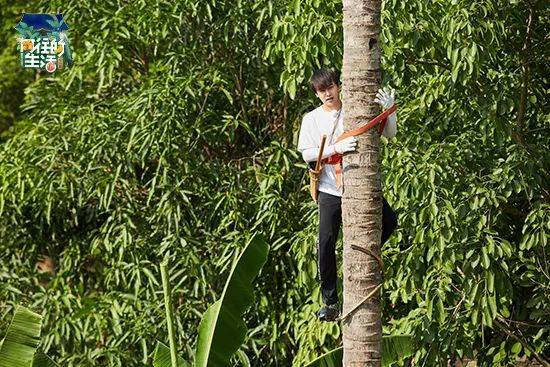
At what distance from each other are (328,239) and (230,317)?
2.78ft

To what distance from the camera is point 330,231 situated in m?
5.81

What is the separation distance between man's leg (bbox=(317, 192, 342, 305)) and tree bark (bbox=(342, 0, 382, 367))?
923 mm

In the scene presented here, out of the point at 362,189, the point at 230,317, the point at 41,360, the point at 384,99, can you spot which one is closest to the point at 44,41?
the point at 41,360

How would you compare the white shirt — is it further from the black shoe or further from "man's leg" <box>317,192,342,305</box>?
the black shoe

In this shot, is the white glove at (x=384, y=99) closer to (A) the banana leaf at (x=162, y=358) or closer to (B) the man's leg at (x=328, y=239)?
(B) the man's leg at (x=328, y=239)

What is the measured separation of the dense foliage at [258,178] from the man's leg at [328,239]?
81cm

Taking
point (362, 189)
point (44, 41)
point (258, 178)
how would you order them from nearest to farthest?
point (362, 189)
point (258, 178)
point (44, 41)

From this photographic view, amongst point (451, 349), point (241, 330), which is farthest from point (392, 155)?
point (241, 330)

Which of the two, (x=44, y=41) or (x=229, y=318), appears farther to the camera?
(x=44, y=41)

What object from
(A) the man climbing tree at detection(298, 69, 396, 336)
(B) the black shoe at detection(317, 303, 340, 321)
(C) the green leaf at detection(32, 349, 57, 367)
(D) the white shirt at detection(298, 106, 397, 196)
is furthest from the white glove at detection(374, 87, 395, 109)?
(C) the green leaf at detection(32, 349, 57, 367)

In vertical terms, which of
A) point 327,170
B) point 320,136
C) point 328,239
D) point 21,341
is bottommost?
point 21,341

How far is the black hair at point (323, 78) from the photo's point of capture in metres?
5.57

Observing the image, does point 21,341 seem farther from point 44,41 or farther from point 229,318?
point 44,41

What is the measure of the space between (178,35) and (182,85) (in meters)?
0.51
